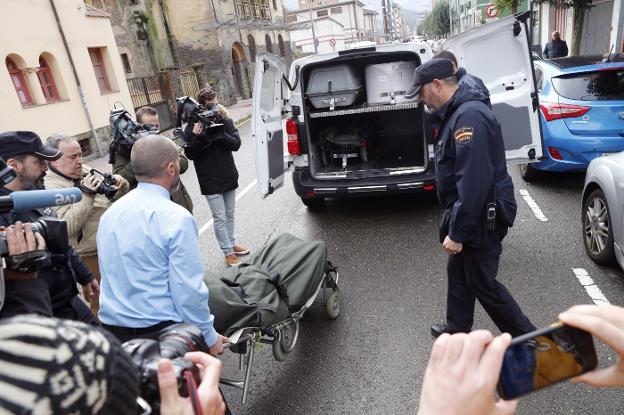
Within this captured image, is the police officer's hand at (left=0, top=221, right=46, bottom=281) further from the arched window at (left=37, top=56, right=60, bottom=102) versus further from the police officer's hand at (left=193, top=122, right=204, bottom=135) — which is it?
the arched window at (left=37, top=56, right=60, bottom=102)

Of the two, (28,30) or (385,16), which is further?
(385,16)

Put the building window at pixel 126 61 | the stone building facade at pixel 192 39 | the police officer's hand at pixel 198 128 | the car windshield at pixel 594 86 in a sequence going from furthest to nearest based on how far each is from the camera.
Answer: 1. the building window at pixel 126 61
2. the stone building facade at pixel 192 39
3. the car windshield at pixel 594 86
4. the police officer's hand at pixel 198 128

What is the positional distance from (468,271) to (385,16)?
394 ft

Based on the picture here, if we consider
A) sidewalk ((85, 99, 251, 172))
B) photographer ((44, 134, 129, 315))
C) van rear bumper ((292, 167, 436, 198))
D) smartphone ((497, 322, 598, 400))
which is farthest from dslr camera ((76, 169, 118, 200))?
sidewalk ((85, 99, 251, 172))

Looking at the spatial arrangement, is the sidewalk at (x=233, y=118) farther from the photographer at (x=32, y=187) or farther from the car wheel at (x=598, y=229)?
the car wheel at (x=598, y=229)

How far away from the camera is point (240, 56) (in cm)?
2845

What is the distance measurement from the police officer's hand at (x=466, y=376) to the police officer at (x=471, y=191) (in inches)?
75.1

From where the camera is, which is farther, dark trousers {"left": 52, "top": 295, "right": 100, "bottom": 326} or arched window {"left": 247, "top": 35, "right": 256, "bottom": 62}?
arched window {"left": 247, "top": 35, "right": 256, "bottom": 62}

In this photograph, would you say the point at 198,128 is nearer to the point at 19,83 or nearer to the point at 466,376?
the point at 466,376

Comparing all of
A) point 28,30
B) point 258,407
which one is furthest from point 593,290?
point 28,30

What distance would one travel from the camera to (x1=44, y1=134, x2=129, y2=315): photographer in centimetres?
310

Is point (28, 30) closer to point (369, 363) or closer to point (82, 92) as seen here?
point (82, 92)

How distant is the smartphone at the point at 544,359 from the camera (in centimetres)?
83

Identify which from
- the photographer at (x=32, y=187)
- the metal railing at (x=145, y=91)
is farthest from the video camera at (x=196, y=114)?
the metal railing at (x=145, y=91)
